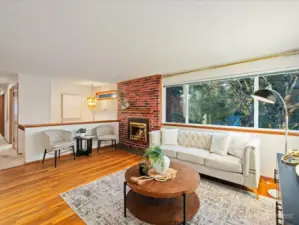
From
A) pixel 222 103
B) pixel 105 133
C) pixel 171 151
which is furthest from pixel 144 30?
pixel 105 133

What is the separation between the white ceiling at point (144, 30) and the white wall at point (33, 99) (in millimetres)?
1401

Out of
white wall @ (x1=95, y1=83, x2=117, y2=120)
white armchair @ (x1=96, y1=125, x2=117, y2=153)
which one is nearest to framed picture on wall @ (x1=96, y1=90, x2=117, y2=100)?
white wall @ (x1=95, y1=83, x2=117, y2=120)

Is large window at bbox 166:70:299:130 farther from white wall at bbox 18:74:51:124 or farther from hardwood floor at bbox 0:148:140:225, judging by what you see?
white wall at bbox 18:74:51:124

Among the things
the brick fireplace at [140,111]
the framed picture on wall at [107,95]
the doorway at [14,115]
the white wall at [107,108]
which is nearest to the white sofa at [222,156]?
the brick fireplace at [140,111]

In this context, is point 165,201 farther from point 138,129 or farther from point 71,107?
point 71,107

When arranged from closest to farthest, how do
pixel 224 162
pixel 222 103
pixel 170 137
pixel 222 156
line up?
pixel 224 162 < pixel 222 156 < pixel 222 103 < pixel 170 137

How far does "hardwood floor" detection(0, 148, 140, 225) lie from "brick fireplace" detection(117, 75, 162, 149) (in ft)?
2.56

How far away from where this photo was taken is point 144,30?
6.44 feet

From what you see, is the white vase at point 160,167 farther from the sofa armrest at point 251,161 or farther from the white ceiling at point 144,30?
the white ceiling at point 144,30

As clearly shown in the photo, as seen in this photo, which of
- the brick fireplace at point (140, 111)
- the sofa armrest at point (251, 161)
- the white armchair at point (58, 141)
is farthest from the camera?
the brick fireplace at point (140, 111)

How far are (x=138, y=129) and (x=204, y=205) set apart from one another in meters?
3.11

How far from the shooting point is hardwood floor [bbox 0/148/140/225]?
1.91 meters

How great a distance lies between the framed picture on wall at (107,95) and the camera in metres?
5.91

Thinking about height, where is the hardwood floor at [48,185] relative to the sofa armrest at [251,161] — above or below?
below
